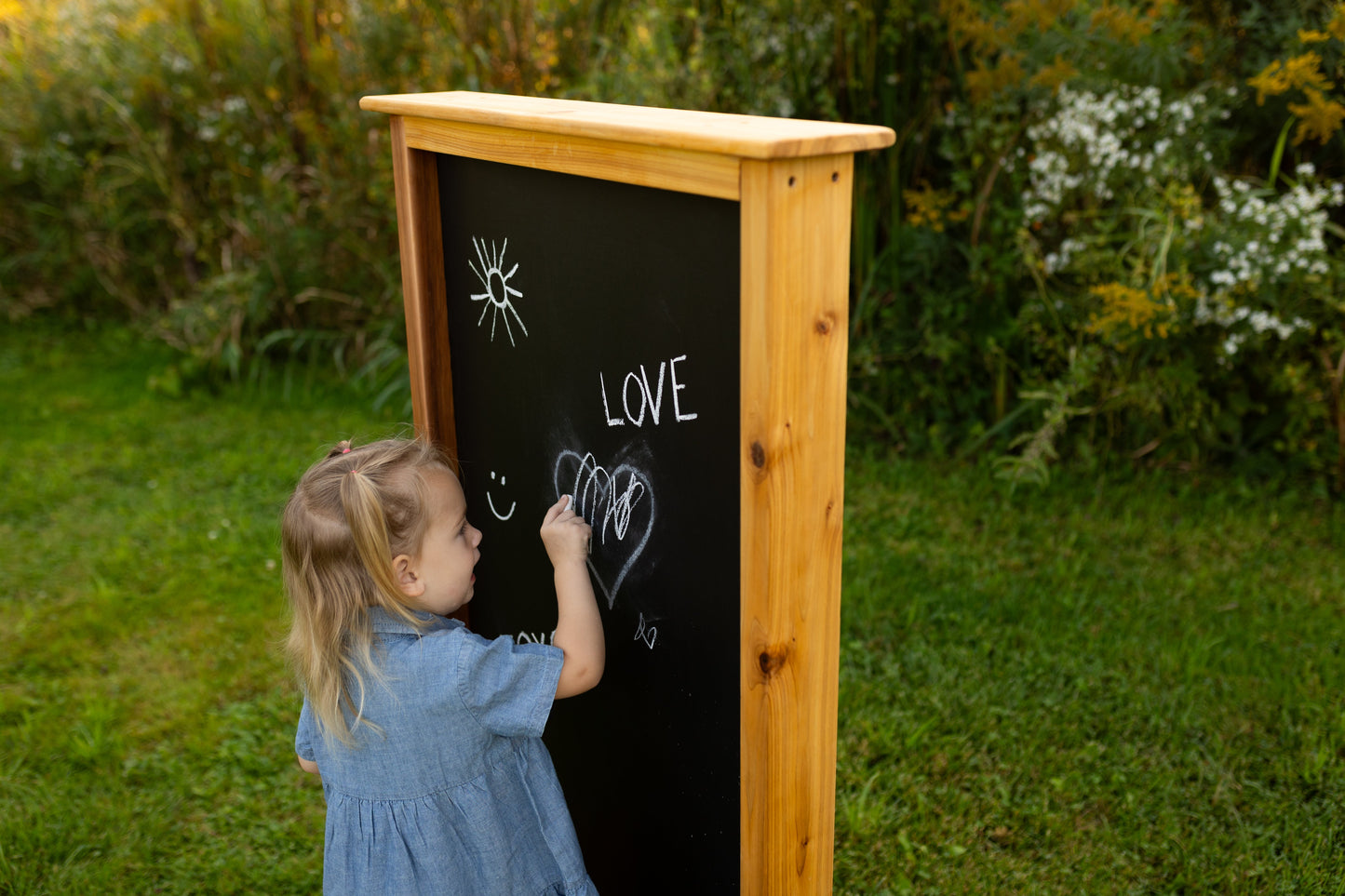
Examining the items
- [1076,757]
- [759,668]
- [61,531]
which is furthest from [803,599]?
[61,531]

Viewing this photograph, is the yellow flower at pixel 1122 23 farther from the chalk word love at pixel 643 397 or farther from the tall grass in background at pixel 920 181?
the chalk word love at pixel 643 397

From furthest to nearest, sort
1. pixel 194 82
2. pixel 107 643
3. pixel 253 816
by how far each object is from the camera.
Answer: pixel 194 82, pixel 107 643, pixel 253 816

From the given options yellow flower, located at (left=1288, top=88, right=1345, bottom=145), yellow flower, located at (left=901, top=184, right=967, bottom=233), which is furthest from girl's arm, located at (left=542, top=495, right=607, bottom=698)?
yellow flower, located at (left=1288, top=88, right=1345, bottom=145)

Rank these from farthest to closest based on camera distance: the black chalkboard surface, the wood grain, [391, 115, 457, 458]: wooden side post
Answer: [391, 115, 457, 458]: wooden side post → the black chalkboard surface → the wood grain

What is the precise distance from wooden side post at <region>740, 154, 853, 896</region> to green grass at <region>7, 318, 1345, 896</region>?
114 cm

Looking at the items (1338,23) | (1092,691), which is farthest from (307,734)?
(1338,23)

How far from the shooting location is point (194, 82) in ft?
19.8

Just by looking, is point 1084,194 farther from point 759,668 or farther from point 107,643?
point 107,643

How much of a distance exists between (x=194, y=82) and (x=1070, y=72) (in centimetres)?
455

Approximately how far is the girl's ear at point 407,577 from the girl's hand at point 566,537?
21 centimetres

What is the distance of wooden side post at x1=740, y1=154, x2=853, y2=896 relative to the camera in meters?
1.30

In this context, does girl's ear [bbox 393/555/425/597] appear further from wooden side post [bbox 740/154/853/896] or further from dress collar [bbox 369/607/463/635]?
wooden side post [bbox 740/154/853/896]

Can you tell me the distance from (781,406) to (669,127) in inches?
15.1

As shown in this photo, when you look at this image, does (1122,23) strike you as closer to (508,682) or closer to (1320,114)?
(1320,114)
